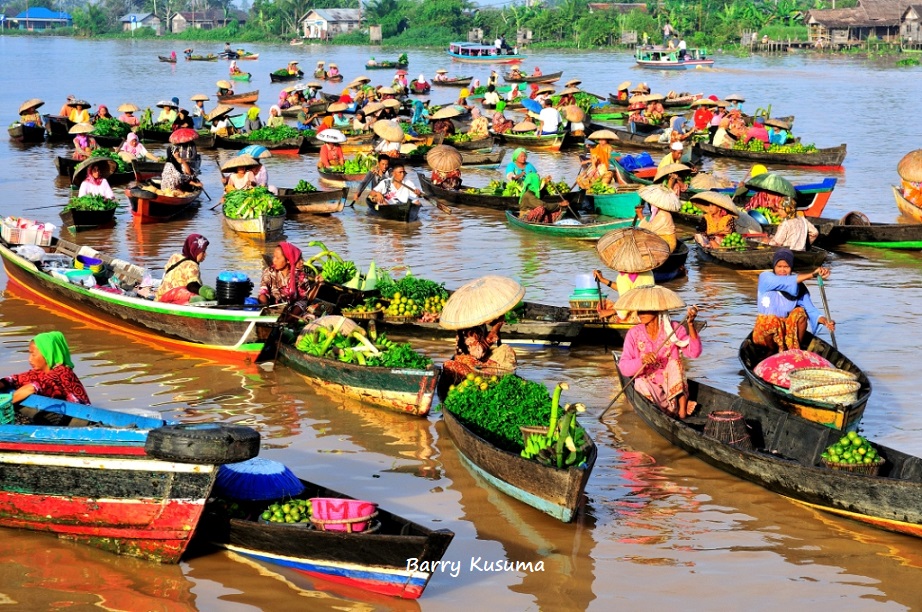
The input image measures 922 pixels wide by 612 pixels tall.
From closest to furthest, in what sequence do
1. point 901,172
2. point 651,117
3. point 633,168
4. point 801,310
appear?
1. point 801,310
2. point 901,172
3. point 633,168
4. point 651,117

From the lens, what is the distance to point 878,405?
30.4 feet

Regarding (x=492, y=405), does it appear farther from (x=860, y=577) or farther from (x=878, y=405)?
(x=878, y=405)

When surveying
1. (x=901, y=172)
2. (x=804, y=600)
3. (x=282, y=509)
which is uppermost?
(x=901, y=172)

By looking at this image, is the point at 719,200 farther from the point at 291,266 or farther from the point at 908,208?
the point at 291,266

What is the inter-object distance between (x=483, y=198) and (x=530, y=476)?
1067 centimetres

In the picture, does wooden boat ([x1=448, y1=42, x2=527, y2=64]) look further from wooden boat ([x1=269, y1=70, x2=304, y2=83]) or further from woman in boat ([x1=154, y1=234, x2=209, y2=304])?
woman in boat ([x1=154, y1=234, x2=209, y2=304])

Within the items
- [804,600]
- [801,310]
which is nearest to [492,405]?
[804,600]

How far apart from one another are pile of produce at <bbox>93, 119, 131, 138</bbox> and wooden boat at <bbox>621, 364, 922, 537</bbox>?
17.6 m

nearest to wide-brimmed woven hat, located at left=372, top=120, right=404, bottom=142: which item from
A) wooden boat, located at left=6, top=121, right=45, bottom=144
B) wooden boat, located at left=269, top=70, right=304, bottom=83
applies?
wooden boat, located at left=6, top=121, right=45, bottom=144

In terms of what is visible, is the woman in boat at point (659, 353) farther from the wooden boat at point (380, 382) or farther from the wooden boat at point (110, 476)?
the wooden boat at point (110, 476)

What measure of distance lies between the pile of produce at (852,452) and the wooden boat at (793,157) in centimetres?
1562

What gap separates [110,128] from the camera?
2350cm

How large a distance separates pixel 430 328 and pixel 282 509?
14.0 feet

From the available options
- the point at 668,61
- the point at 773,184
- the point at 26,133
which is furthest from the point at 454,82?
the point at 773,184
